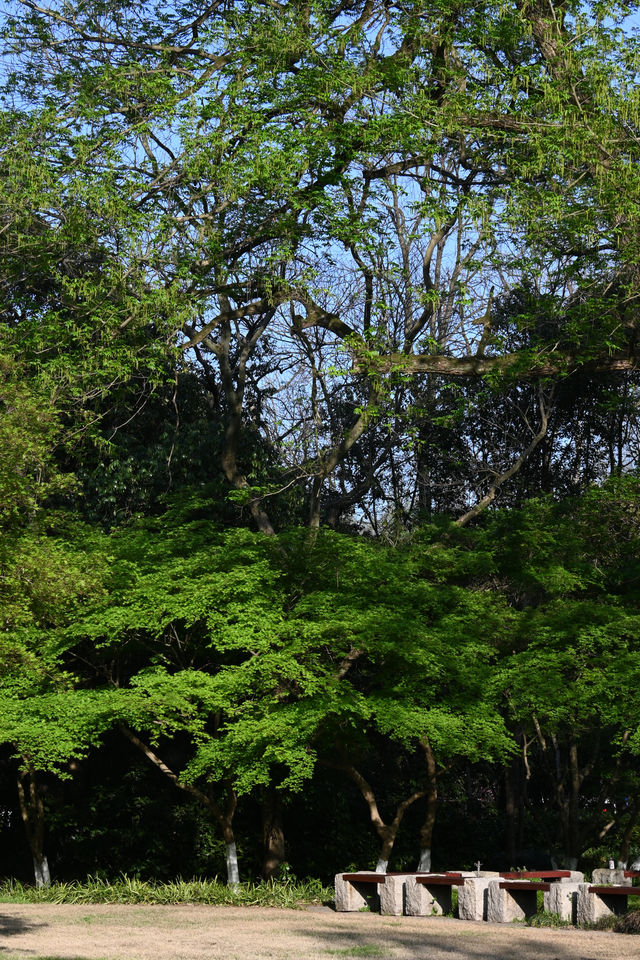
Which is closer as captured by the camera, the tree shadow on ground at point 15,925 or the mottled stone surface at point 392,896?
the tree shadow on ground at point 15,925

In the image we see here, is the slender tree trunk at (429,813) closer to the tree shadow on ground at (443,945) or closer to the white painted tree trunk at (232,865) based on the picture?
the white painted tree trunk at (232,865)

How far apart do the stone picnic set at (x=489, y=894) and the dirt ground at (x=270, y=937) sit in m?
0.31

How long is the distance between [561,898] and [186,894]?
556 cm

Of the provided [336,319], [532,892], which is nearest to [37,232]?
[336,319]

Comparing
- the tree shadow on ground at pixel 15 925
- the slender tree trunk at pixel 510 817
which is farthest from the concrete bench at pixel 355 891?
the slender tree trunk at pixel 510 817

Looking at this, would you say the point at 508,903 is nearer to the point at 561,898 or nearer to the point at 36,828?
the point at 561,898

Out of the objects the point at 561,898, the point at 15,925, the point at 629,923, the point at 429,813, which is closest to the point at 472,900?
the point at 561,898

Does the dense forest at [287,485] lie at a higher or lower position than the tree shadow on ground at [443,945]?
higher

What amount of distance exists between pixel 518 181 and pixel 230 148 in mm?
4473

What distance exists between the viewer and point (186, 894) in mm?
14719

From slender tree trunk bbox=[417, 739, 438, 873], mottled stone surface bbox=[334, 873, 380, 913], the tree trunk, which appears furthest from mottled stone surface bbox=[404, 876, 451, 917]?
the tree trunk

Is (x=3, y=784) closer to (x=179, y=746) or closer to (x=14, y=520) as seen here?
(x=179, y=746)

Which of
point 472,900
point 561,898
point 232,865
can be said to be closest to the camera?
point 561,898

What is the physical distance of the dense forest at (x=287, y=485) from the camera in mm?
13734
